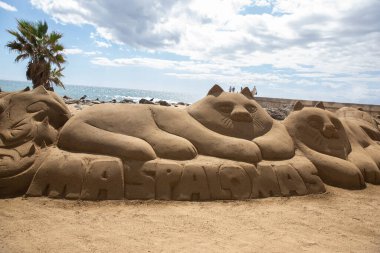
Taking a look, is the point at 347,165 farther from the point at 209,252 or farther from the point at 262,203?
the point at 209,252

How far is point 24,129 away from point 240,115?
365 centimetres

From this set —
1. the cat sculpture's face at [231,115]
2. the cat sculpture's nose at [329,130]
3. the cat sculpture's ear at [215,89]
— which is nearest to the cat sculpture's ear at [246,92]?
the cat sculpture's face at [231,115]

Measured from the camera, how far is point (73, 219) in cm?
373

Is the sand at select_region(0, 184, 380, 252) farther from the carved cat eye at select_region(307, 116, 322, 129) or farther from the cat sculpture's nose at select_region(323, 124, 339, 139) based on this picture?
the carved cat eye at select_region(307, 116, 322, 129)

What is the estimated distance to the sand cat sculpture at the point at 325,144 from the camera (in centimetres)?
570

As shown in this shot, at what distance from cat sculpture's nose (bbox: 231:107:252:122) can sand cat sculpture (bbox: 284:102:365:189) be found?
1.08 metres

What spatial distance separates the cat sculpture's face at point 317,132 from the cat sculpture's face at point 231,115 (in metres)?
0.60

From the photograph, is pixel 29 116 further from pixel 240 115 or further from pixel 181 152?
pixel 240 115

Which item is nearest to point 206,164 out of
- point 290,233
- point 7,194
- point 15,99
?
point 290,233

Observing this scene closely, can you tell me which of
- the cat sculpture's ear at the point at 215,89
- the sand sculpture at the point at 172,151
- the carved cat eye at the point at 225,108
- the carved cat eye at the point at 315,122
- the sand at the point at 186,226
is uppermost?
the cat sculpture's ear at the point at 215,89

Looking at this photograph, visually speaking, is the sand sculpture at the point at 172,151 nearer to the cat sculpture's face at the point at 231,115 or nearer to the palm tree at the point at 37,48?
the cat sculpture's face at the point at 231,115

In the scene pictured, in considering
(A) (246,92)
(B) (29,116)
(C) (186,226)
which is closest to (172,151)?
(C) (186,226)

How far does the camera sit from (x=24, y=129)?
188 inches

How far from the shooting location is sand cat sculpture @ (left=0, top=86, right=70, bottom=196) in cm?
427
